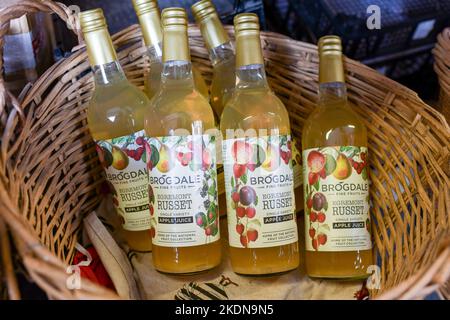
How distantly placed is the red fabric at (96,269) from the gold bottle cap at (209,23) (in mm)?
380

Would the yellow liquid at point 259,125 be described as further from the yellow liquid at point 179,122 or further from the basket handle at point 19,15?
the basket handle at point 19,15

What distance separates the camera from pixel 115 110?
→ 871mm

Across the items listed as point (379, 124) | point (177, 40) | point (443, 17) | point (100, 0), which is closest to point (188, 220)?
point (177, 40)

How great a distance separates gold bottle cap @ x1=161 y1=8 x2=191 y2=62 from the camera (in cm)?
78

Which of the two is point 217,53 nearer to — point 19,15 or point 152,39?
point 152,39

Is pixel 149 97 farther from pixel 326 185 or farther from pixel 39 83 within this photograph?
pixel 326 185

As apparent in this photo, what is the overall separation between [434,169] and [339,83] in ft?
0.61

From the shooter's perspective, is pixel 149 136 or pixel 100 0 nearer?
pixel 149 136

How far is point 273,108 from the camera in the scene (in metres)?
0.83

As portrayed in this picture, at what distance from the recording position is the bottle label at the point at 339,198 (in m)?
0.84

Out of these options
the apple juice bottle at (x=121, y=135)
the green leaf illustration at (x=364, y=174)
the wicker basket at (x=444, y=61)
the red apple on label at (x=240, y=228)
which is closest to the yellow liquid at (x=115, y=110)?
the apple juice bottle at (x=121, y=135)

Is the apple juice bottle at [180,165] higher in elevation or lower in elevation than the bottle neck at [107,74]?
lower

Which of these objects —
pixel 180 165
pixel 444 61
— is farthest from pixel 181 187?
pixel 444 61

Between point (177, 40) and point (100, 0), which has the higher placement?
point (100, 0)
